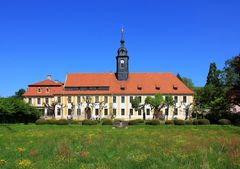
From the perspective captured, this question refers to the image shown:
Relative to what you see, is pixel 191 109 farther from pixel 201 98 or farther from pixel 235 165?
pixel 235 165

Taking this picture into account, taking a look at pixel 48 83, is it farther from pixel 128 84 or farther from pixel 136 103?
pixel 136 103

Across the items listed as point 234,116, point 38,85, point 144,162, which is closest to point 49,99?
point 38,85

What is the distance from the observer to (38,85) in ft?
285

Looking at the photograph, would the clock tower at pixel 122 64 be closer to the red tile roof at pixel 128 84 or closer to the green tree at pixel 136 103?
the red tile roof at pixel 128 84

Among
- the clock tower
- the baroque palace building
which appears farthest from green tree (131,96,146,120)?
the clock tower

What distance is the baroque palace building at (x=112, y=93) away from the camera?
266 ft

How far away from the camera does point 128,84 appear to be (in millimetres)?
83250

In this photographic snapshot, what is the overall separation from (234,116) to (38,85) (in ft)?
153

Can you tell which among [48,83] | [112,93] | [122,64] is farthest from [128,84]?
[48,83]

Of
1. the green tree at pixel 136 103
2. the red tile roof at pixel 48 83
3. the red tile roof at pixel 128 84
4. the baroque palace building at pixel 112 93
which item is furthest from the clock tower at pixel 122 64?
the red tile roof at pixel 48 83

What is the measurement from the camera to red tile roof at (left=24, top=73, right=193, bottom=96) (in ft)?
268

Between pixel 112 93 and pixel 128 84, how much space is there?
4.48 meters

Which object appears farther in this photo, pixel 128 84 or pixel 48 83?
pixel 48 83

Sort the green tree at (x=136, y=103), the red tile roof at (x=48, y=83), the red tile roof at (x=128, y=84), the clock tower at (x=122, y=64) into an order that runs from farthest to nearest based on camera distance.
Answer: the red tile roof at (x=48, y=83) < the clock tower at (x=122, y=64) < the red tile roof at (x=128, y=84) < the green tree at (x=136, y=103)
